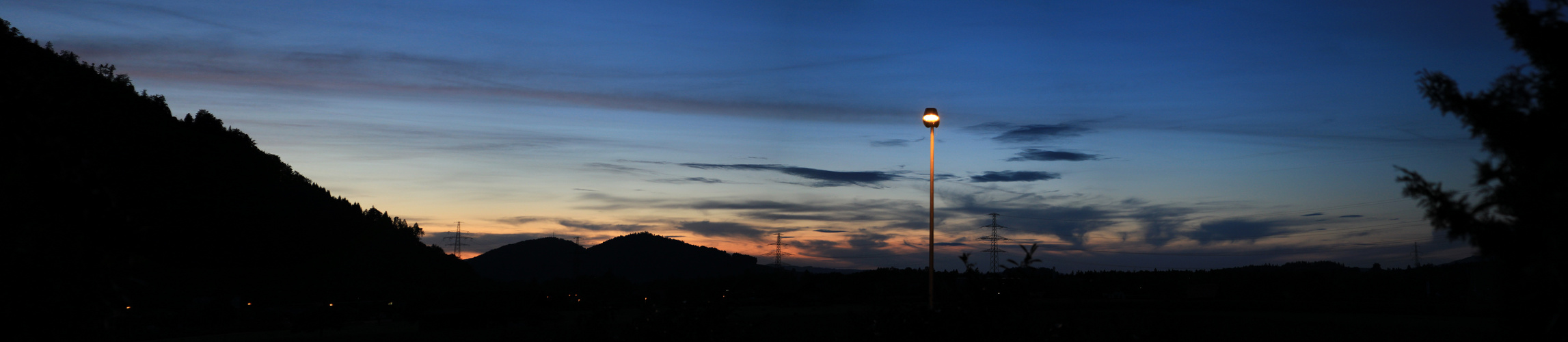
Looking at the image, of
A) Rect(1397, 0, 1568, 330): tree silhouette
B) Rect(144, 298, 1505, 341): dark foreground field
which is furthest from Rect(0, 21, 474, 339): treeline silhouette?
Rect(1397, 0, 1568, 330): tree silhouette

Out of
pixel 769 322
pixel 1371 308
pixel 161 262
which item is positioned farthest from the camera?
pixel 161 262

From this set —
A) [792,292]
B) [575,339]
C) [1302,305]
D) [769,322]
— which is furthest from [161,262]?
[1302,305]

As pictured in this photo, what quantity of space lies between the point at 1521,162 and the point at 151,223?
11079 millimetres

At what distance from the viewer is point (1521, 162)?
6953 mm

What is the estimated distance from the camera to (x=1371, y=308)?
55.5m

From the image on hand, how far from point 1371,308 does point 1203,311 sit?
10020 millimetres

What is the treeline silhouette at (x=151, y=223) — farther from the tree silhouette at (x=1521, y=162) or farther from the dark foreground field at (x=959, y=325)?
the tree silhouette at (x=1521, y=162)

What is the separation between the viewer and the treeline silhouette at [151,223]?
247 inches

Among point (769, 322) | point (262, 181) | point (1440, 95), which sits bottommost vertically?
point (769, 322)

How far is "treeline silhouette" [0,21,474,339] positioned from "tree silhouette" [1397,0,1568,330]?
10099mm

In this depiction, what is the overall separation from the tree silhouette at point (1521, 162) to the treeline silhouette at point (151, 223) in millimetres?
10099

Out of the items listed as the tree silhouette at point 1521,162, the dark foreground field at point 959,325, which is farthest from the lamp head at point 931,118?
the tree silhouette at point 1521,162

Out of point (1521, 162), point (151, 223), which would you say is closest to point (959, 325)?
point (1521, 162)

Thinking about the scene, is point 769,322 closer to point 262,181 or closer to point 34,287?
point 34,287
